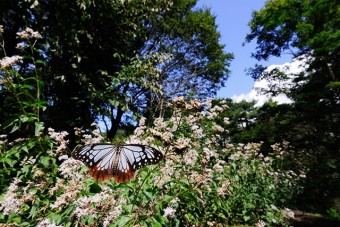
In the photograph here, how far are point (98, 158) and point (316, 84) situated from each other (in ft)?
48.0

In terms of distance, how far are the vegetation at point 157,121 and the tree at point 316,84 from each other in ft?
0.20

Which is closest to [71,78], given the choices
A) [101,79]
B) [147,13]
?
[101,79]

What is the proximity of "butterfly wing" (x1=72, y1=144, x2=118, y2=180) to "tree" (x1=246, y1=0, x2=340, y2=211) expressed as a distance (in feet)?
38.3

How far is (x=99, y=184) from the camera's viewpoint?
268cm

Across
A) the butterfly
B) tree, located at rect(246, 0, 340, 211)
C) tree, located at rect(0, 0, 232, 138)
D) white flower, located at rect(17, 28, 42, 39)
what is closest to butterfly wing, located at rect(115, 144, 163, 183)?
the butterfly

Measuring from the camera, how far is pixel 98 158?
275 centimetres

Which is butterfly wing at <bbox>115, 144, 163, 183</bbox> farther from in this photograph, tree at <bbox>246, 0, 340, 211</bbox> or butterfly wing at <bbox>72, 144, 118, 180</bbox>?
tree at <bbox>246, 0, 340, 211</bbox>

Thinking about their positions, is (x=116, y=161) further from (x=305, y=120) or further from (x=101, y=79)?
(x=305, y=120)

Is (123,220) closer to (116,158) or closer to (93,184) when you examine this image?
(93,184)

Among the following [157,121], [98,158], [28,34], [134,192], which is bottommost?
[134,192]

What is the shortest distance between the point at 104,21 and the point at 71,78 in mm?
2231

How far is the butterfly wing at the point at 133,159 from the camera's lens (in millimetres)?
2537

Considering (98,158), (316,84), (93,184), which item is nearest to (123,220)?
(93,184)

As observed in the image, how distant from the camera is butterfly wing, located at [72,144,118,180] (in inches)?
103
